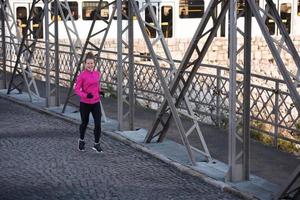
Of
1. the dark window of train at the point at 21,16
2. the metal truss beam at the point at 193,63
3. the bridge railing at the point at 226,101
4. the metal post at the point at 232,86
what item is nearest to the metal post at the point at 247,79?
the metal post at the point at 232,86

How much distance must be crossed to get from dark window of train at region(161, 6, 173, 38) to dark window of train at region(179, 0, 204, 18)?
49cm

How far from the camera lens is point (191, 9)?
90.4 feet

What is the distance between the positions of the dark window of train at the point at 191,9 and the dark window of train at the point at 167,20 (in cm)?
49

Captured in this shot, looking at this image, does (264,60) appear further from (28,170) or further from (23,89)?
(28,170)

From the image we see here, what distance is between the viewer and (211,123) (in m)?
12.5

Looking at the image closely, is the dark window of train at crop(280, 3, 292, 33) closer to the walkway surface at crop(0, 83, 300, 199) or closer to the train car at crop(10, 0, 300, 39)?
the train car at crop(10, 0, 300, 39)

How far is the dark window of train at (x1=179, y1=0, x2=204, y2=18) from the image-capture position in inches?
1080

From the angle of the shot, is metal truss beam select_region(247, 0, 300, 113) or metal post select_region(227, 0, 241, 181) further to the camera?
metal post select_region(227, 0, 241, 181)

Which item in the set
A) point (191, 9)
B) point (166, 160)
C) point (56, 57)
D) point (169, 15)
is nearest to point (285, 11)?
point (191, 9)

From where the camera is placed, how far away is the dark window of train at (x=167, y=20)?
27097 millimetres

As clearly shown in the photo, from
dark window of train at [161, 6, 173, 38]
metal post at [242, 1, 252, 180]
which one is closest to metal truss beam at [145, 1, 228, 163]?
metal post at [242, 1, 252, 180]

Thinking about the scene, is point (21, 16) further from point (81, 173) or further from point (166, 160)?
point (81, 173)

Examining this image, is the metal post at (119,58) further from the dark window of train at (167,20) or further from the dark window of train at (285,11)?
the dark window of train at (285,11)

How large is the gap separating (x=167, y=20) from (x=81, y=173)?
19561 mm
